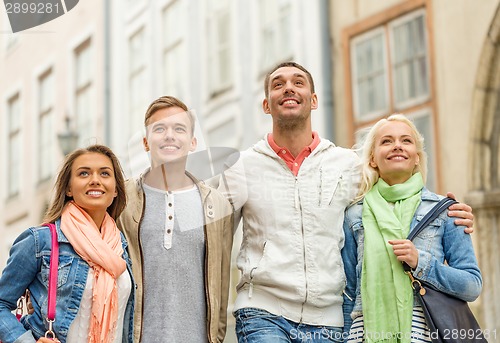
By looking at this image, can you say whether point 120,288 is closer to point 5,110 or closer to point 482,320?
point 482,320

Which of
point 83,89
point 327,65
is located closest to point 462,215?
point 327,65

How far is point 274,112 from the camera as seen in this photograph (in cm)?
437

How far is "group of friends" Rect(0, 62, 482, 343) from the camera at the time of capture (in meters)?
3.78

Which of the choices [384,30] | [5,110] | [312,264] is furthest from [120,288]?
[5,110]

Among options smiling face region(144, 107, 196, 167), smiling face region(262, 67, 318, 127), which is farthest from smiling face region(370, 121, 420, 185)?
smiling face region(144, 107, 196, 167)

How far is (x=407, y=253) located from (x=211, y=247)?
848mm

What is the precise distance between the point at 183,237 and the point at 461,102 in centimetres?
532

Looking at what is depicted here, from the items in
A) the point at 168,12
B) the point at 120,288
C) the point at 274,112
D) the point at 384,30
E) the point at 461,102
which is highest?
the point at 168,12

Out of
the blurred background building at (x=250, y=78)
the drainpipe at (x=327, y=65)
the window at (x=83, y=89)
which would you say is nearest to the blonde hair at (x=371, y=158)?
the blurred background building at (x=250, y=78)

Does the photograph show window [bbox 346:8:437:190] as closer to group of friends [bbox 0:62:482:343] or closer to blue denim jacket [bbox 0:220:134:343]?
group of friends [bbox 0:62:482:343]

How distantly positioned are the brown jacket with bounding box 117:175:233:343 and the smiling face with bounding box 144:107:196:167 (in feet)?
0.61

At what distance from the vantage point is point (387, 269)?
4.02 m

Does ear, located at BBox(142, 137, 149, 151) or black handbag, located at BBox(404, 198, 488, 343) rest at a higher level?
ear, located at BBox(142, 137, 149, 151)

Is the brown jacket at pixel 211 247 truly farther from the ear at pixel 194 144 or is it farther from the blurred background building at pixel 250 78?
the blurred background building at pixel 250 78
